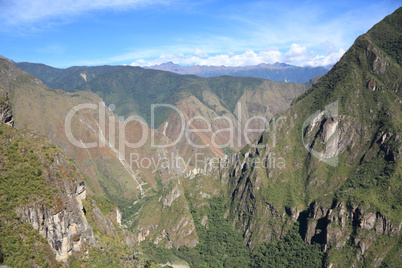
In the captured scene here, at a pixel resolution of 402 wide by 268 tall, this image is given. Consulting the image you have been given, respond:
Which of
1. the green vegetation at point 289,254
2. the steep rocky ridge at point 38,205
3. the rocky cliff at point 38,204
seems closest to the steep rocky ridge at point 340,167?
the green vegetation at point 289,254

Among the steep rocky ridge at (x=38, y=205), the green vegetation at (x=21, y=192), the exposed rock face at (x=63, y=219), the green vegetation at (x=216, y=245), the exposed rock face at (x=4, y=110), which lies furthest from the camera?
the green vegetation at (x=216, y=245)

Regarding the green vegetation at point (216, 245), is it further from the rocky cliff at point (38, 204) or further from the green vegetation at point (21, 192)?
the green vegetation at point (21, 192)

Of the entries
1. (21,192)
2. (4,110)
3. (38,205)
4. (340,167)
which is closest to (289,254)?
(340,167)

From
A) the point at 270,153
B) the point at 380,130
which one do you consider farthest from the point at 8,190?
the point at 380,130

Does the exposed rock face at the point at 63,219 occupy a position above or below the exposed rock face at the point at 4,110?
below

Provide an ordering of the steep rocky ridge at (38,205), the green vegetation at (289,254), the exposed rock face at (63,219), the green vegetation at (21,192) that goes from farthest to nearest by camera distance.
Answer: the green vegetation at (289,254)
the exposed rock face at (63,219)
the steep rocky ridge at (38,205)
the green vegetation at (21,192)

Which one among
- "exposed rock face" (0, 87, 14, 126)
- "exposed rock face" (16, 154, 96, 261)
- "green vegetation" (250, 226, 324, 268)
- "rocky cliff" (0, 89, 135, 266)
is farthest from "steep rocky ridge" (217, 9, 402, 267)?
"exposed rock face" (0, 87, 14, 126)

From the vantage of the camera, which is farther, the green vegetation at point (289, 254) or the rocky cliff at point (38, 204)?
the green vegetation at point (289, 254)

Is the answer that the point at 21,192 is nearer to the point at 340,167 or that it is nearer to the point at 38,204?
the point at 38,204

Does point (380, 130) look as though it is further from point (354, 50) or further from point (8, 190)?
point (8, 190)

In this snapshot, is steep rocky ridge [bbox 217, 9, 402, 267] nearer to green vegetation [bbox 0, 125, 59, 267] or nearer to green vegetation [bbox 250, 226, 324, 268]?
green vegetation [bbox 250, 226, 324, 268]

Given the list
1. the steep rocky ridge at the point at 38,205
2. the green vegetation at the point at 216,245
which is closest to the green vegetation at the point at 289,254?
the green vegetation at the point at 216,245
